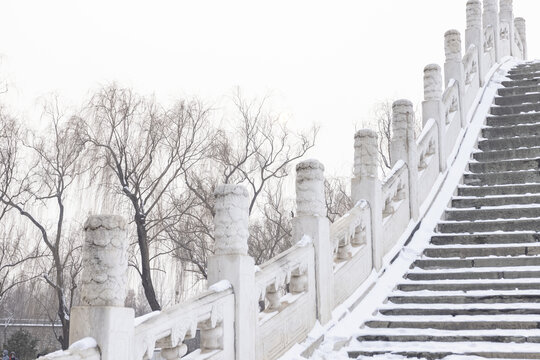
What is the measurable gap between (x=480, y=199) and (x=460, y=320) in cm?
337

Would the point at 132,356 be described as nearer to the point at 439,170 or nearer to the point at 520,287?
the point at 520,287

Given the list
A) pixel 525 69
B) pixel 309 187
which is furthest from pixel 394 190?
pixel 525 69

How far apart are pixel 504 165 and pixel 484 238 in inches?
94.7

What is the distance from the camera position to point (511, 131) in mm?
12328

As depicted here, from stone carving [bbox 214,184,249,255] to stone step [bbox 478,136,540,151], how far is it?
692 centimetres

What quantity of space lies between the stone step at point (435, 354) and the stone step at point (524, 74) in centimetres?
1034

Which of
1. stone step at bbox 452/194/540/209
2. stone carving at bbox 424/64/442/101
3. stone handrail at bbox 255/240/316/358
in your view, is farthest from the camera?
stone carving at bbox 424/64/442/101

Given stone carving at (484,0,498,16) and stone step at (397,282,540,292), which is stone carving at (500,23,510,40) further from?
stone step at (397,282,540,292)

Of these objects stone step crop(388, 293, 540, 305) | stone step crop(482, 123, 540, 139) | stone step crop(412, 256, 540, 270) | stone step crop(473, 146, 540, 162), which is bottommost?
stone step crop(388, 293, 540, 305)

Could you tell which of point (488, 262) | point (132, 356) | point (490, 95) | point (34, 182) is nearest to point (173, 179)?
point (34, 182)

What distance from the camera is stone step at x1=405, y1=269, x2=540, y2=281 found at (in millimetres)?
7898

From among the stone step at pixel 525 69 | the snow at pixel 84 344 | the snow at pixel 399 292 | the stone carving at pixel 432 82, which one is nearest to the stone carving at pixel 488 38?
the stone step at pixel 525 69

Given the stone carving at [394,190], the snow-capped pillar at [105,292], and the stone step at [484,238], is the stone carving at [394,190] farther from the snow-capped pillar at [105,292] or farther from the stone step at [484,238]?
the snow-capped pillar at [105,292]

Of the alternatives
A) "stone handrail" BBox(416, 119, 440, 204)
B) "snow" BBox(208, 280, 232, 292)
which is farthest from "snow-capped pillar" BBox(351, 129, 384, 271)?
"snow" BBox(208, 280, 232, 292)
